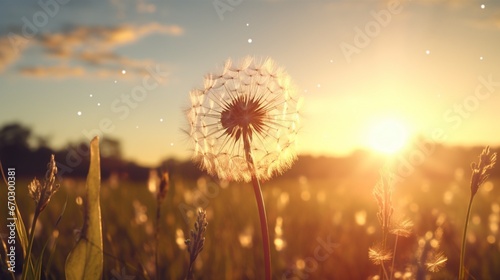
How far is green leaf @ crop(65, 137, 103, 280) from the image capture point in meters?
2.03

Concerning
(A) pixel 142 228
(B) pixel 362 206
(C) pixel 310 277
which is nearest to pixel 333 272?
(C) pixel 310 277

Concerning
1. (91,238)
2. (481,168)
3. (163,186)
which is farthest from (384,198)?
(91,238)

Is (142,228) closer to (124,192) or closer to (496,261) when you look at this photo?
(496,261)

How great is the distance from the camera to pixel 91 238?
6.89 feet

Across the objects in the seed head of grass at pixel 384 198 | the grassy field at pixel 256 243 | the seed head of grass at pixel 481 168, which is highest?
the seed head of grass at pixel 481 168

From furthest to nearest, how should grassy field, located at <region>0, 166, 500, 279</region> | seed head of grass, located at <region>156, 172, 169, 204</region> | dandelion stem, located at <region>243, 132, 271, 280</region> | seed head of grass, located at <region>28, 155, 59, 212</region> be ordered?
grassy field, located at <region>0, 166, 500, 279</region> < seed head of grass, located at <region>156, 172, 169, 204</region> < dandelion stem, located at <region>243, 132, 271, 280</region> < seed head of grass, located at <region>28, 155, 59, 212</region>

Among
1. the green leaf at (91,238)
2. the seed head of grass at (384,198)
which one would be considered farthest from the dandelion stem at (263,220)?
the green leaf at (91,238)

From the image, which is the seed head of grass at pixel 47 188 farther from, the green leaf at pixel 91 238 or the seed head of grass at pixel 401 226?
the seed head of grass at pixel 401 226

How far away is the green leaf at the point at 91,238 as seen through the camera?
203 cm

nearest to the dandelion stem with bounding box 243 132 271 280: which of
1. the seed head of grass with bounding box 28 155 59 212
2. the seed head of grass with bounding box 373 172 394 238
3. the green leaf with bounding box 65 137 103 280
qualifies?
the seed head of grass with bounding box 373 172 394 238

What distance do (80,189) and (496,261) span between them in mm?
6087

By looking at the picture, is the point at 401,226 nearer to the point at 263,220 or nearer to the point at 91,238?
the point at 263,220

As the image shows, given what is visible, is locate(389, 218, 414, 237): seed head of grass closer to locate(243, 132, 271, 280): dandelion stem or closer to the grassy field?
the grassy field

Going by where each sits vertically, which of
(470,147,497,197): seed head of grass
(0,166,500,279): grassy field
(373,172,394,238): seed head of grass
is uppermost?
(470,147,497,197): seed head of grass
